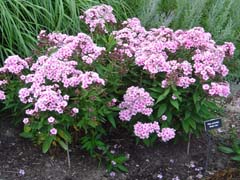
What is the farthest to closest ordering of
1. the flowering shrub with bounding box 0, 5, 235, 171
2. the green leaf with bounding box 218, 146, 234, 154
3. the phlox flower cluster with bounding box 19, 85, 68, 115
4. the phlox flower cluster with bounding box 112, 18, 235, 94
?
the green leaf with bounding box 218, 146, 234, 154
the phlox flower cluster with bounding box 112, 18, 235, 94
the flowering shrub with bounding box 0, 5, 235, 171
the phlox flower cluster with bounding box 19, 85, 68, 115

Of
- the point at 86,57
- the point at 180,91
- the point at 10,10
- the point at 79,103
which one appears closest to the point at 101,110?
the point at 79,103

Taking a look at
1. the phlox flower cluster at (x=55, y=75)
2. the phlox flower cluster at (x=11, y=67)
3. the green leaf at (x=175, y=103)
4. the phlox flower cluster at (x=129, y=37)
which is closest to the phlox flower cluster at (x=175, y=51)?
the phlox flower cluster at (x=129, y=37)

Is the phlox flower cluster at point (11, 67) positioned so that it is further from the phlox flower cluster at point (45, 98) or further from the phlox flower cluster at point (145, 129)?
the phlox flower cluster at point (145, 129)

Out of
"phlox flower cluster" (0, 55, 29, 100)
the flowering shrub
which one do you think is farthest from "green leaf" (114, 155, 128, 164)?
"phlox flower cluster" (0, 55, 29, 100)

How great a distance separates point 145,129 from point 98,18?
0.95 meters

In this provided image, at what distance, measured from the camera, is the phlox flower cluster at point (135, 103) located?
118 inches

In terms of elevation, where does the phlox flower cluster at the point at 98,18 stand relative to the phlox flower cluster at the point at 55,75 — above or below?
above

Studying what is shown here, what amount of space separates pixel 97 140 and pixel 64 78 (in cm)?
58

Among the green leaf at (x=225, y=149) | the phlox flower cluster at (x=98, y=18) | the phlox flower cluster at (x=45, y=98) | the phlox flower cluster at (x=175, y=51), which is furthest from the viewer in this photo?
the green leaf at (x=225, y=149)

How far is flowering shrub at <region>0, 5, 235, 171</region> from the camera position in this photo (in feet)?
9.44

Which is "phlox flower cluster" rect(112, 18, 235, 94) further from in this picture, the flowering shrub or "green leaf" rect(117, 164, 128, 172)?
"green leaf" rect(117, 164, 128, 172)

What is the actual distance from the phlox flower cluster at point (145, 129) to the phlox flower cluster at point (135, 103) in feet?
0.27

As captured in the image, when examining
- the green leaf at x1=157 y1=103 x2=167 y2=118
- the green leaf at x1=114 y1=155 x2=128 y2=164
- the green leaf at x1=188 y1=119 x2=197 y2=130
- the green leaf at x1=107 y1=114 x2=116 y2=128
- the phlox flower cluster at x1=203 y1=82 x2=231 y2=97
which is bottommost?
the green leaf at x1=114 y1=155 x2=128 y2=164

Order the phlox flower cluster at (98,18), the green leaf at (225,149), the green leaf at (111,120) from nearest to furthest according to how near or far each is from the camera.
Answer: the green leaf at (111,120), the phlox flower cluster at (98,18), the green leaf at (225,149)
